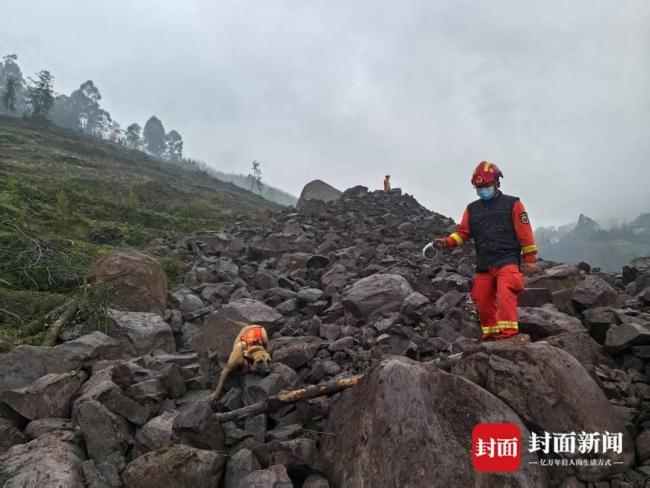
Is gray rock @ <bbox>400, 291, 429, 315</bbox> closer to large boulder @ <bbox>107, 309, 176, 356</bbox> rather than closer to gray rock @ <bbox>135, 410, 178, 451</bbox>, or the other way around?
gray rock @ <bbox>135, 410, 178, 451</bbox>

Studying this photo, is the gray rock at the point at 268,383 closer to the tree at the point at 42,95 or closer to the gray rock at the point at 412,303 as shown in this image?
the gray rock at the point at 412,303

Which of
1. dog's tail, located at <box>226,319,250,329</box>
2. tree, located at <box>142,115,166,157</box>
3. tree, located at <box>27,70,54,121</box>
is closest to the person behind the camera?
dog's tail, located at <box>226,319,250,329</box>

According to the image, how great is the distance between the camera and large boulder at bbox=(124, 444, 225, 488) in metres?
3.00

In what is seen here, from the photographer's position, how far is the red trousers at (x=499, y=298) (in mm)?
4489

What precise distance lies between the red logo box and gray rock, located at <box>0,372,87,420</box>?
3883 millimetres

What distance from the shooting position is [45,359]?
4.66 meters

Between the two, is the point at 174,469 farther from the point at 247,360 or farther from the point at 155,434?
the point at 247,360

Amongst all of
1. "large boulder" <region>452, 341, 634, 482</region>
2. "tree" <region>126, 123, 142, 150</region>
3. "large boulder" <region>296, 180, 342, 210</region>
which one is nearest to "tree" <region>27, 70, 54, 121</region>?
"tree" <region>126, 123, 142, 150</region>

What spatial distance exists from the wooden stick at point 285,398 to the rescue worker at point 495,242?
79.2 inches

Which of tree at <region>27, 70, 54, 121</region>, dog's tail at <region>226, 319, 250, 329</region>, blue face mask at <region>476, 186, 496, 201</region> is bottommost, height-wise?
dog's tail at <region>226, 319, 250, 329</region>

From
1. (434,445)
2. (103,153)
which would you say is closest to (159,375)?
(434,445)

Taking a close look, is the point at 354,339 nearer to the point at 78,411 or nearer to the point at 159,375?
the point at 159,375

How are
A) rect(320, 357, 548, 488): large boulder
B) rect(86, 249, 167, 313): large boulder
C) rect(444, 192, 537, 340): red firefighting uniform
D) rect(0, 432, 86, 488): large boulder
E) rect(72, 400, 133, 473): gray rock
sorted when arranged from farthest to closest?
rect(86, 249, 167, 313): large boulder, rect(444, 192, 537, 340): red firefighting uniform, rect(72, 400, 133, 473): gray rock, rect(0, 432, 86, 488): large boulder, rect(320, 357, 548, 488): large boulder

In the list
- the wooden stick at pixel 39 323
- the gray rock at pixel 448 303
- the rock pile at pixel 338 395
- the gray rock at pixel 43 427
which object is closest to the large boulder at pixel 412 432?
the rock pile at pixel 338 395
